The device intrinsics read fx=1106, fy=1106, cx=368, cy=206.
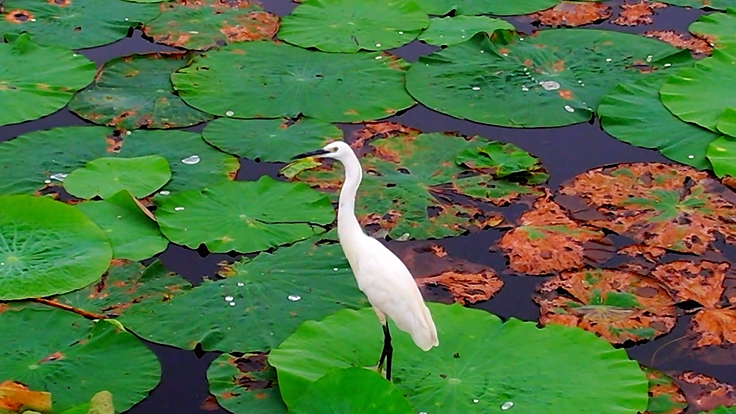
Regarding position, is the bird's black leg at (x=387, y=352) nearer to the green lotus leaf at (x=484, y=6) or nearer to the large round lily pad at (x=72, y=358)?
the large round lily pad at (x=72, y=358)

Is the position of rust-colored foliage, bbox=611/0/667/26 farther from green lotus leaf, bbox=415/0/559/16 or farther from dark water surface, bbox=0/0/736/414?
green lotus leaf, bbox=415/0/559/16

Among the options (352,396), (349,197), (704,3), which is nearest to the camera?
(352,396)

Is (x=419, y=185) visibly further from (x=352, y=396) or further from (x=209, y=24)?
(x=209, y=24)

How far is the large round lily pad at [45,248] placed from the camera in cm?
342

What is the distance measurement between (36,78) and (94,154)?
2.24ft

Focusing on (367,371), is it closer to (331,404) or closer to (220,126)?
(331,404)

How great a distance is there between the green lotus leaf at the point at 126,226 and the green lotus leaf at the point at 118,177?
100mm

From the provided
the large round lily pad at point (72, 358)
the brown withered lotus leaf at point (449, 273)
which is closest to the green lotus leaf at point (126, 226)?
the large round lily pad at point (72, 358)

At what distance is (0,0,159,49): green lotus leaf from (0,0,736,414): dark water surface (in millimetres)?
78

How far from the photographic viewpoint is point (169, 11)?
5.41 metres

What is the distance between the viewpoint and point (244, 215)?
3.79 meters

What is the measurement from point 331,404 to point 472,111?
2.12 m

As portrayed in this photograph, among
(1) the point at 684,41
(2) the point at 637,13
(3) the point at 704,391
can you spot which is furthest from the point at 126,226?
(2) the point at 637,13

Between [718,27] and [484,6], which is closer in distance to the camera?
[718,27]
